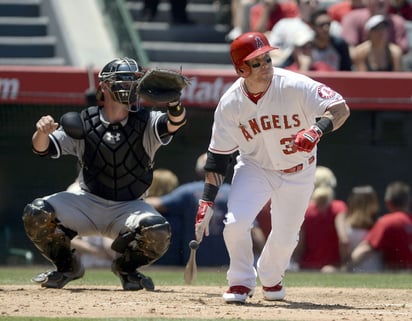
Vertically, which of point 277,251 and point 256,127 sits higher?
point 256,127

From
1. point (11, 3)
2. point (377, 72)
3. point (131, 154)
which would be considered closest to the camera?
point (131, 154)

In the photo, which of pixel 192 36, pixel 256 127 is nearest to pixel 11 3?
pixel 192 36

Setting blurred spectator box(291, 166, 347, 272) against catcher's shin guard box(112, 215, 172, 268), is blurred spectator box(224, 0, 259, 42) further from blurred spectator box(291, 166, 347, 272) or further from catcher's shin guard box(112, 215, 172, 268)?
catcher's shin guard box(112, 215, 172, 268)

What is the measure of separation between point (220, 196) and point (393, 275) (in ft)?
5.88

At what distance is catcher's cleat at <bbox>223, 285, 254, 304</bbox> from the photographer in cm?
709

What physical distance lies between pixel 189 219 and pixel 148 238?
144 inches

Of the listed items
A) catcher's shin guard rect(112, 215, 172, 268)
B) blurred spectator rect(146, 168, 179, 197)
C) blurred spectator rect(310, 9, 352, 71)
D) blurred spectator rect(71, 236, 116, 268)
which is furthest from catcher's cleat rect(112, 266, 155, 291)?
blurred spectator rect(310, 9, 352, 71)

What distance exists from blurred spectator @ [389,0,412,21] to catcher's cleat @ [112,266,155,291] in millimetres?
7647

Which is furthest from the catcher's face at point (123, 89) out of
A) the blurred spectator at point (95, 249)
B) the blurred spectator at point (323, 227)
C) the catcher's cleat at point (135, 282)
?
the blurred spectator at point (323, 227)

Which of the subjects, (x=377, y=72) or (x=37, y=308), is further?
(x=377, y=72)

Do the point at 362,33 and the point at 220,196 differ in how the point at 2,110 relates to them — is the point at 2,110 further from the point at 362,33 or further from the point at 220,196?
the point at 362,33

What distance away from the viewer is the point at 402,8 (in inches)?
577

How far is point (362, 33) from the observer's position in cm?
1361

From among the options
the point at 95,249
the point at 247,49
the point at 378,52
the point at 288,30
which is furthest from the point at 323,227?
the point at 247,49
